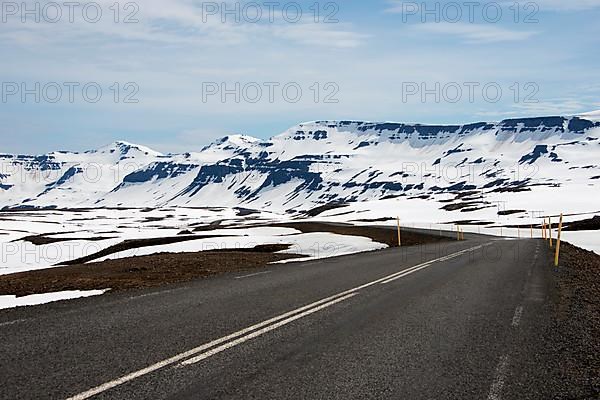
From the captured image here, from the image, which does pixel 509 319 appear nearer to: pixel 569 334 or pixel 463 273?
Result: pixel 569 334

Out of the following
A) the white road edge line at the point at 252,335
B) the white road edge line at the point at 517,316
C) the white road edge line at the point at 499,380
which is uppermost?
the white road edge line at the point at 252,335

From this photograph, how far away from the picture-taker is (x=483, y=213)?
445 feet

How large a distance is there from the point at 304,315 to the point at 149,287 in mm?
6571

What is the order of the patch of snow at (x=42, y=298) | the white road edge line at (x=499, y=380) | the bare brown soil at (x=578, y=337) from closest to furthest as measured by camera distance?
the white road edge line at (x=499, y=380) < the bare brown soil at (x=578, y=337) < the patch of snow at (x=42, y=298)

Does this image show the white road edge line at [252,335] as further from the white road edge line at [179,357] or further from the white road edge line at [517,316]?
Answer: the white road edge line at [517,316]

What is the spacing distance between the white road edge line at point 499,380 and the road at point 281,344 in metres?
0.01

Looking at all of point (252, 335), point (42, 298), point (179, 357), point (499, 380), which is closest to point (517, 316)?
point (499, 380)

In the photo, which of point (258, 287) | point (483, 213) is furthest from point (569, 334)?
point (483, 213)

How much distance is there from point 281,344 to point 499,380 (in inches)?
126

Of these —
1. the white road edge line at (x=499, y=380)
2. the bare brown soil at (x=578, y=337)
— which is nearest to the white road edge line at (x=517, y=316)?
the bare brown soil at (x=578, y=337)

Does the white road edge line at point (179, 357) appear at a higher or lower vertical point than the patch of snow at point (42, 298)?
higher

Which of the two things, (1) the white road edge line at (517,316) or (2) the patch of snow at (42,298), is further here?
(2) the patch of snow at (42,298)

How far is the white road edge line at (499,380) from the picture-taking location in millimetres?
6766

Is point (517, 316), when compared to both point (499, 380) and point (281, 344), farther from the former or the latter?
point (281, 344)
